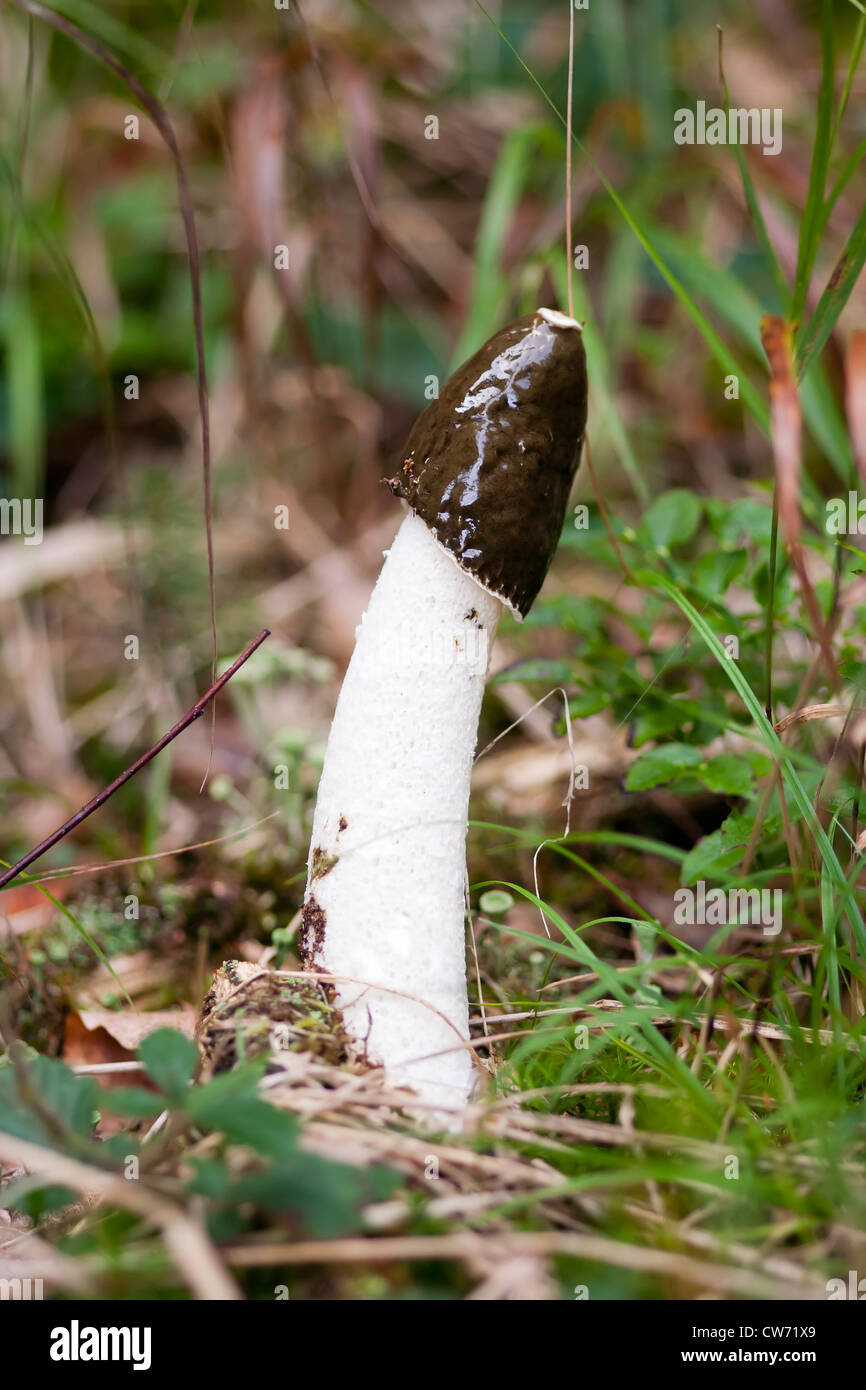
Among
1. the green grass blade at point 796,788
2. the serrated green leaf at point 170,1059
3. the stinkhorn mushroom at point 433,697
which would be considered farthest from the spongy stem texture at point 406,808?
the serrated green leaf at point 170,1059

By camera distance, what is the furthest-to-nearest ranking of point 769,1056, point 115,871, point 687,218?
1. point 687,218
2. point 115,871
3. point 769,1056

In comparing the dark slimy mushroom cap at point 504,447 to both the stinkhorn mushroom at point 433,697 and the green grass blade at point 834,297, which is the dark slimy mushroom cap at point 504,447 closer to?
the stinkhorn mushroom at point 433,697

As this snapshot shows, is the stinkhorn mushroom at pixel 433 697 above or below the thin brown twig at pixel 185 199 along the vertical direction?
below

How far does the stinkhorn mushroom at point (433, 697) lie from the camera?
222cm

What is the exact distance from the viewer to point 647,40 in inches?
223

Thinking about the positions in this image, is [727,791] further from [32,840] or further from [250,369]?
[250,369]

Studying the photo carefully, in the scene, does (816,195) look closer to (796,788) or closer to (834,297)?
(834,297)

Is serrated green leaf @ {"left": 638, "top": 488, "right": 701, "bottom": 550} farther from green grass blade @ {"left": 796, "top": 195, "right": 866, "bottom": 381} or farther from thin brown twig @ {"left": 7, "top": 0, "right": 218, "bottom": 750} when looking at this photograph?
thin brown twig @ {"left": 7, "top": 0, "right": 218, "bottom": 750}

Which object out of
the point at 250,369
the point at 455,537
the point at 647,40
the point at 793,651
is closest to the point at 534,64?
the point at 647,40

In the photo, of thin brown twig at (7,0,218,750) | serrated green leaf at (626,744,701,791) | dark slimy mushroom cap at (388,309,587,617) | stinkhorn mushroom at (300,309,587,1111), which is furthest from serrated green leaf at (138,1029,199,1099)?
serrated green leaf at (626,744,701,791)

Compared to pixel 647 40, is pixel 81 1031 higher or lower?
lower

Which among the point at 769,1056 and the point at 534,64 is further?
the point at 534,64

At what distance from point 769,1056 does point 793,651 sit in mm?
2478

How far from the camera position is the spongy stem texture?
237cm
